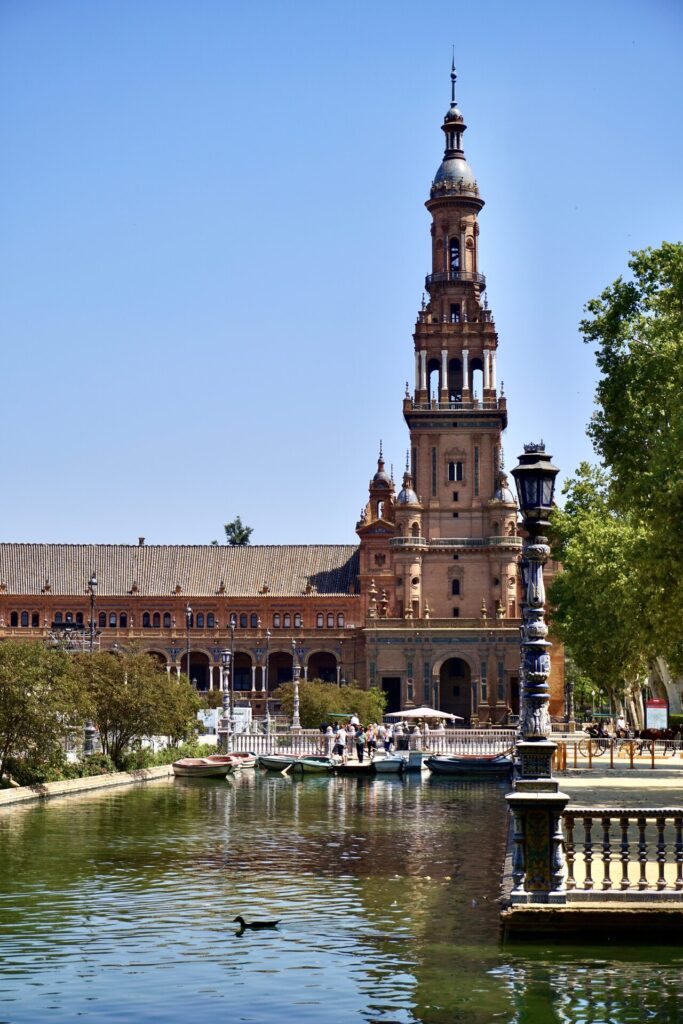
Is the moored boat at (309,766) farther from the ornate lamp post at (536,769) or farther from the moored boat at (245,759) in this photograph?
the ornate lamp post at (536,769)

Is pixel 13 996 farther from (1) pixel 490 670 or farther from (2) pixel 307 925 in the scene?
(1) pixel 490 670

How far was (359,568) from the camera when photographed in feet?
404

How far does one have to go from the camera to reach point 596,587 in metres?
62.8

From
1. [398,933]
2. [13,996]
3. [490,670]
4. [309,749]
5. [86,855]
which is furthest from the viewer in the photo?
[490,670]

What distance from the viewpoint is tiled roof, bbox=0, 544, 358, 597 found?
123 metres

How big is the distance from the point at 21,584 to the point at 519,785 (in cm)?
10818

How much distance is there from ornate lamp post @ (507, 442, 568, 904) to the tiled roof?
102 m

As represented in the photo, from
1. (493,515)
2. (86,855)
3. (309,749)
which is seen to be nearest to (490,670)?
(493,515)

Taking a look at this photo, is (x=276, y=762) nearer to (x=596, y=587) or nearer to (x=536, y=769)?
(x=596, y=587)

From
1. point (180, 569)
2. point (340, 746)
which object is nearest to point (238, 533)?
point (180, 569)

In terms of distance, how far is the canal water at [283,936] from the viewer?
15.5 metres

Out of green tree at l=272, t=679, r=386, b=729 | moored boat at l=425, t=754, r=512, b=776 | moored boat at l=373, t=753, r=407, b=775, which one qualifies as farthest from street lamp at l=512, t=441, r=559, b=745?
green tree at l=272, t=679, r=386, b=729

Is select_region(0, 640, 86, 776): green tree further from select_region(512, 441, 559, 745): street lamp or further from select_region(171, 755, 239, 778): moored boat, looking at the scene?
select_region(512, 441, 559, 745): street lamp

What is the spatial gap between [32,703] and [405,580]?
66.9m
